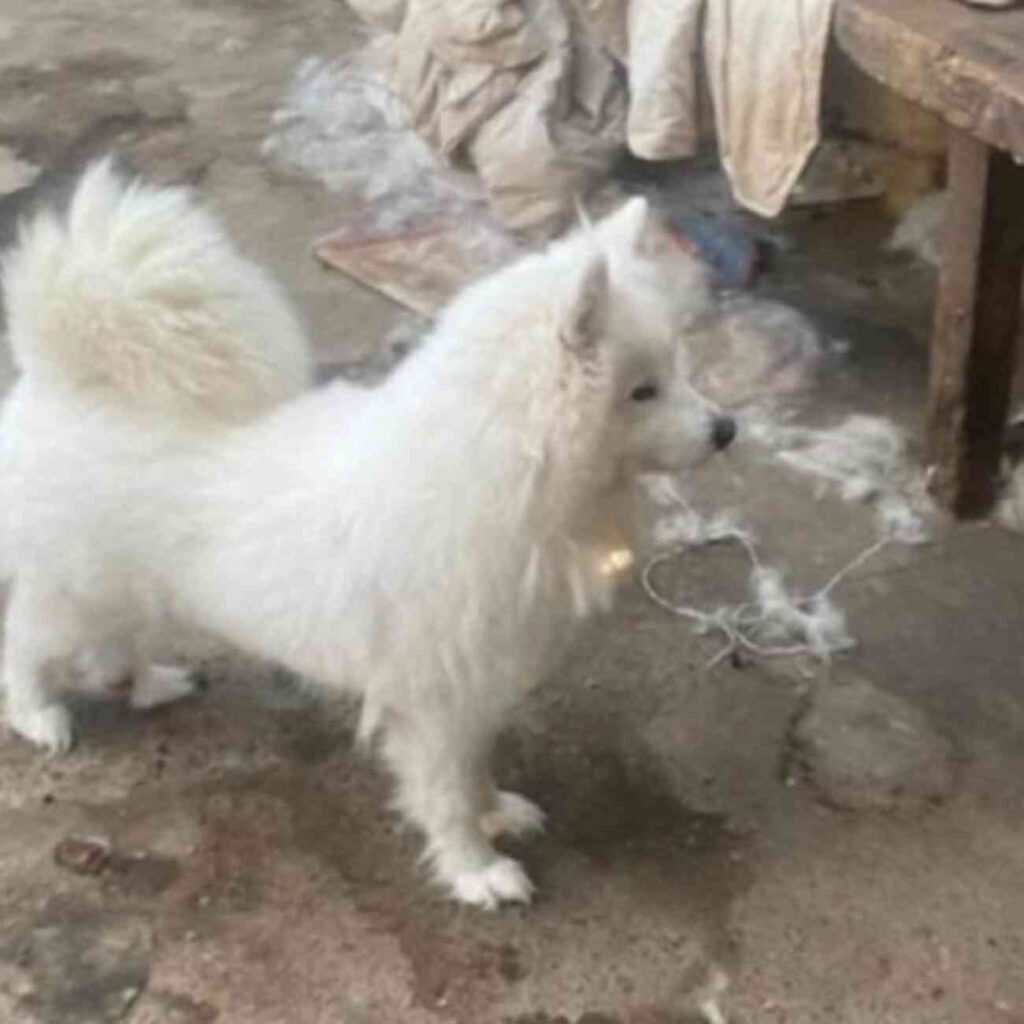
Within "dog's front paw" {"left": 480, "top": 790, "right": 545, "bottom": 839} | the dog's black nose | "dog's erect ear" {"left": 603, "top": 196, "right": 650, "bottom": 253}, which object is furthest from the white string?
"dog's erect ear" {"left": 603, "top": 196, "right": 650, "bottom": 253}

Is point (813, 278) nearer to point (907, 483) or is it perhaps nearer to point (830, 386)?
point (830, 386)

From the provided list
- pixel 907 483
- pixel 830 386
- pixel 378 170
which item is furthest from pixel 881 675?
pixel 378 170

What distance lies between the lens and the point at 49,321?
2490 millimetres

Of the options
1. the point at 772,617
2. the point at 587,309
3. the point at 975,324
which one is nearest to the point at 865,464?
the point at 975,324

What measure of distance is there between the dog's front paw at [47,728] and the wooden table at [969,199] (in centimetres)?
149

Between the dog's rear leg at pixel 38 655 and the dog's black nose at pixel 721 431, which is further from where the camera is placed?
the dog's rear leg at pixel 38 655

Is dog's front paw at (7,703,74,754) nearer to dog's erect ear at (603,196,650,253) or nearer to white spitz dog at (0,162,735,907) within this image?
white spitz dog at (0,162,735,907)

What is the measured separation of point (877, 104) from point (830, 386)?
736 mm

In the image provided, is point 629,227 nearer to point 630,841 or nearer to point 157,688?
point 630,841

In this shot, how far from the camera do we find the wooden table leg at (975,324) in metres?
3.02

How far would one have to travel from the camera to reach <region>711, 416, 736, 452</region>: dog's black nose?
7.63 ft

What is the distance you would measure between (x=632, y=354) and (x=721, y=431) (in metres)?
0.19

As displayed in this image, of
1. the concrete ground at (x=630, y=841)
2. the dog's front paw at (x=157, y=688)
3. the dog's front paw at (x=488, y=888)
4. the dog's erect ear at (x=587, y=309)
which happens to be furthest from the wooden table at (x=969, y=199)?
the dog's front paw at (x=157, y=688)

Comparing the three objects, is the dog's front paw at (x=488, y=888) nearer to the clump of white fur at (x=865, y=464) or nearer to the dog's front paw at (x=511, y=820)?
the dog's front paw at (x=511, y=820)
